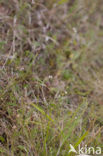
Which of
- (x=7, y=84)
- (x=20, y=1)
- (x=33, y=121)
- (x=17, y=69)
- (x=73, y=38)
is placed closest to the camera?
(x=33, y=121)

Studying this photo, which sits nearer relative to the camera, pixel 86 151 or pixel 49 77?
pixel 86 151

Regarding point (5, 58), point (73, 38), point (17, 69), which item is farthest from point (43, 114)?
point (73, 38)

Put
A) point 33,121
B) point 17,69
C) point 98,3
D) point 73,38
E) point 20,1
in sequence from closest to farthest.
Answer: point 33,121 → point 17,69 → point 20,1 → point 73,38 → point 98,3

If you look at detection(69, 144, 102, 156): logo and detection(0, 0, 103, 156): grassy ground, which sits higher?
detection(0, 0, 103, 156): grassy ground

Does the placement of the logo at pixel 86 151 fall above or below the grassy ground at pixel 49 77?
below

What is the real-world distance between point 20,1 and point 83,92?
3.69 ft

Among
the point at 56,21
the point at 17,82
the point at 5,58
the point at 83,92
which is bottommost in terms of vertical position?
the point at 83,92

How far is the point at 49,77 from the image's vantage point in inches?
70.7

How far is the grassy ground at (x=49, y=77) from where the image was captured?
1468 mm

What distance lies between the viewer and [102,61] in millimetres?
2584

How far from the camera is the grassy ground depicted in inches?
57.8

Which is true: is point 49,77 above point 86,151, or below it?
above

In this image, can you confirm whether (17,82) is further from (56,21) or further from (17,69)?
(56,21)

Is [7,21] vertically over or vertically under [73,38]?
over
